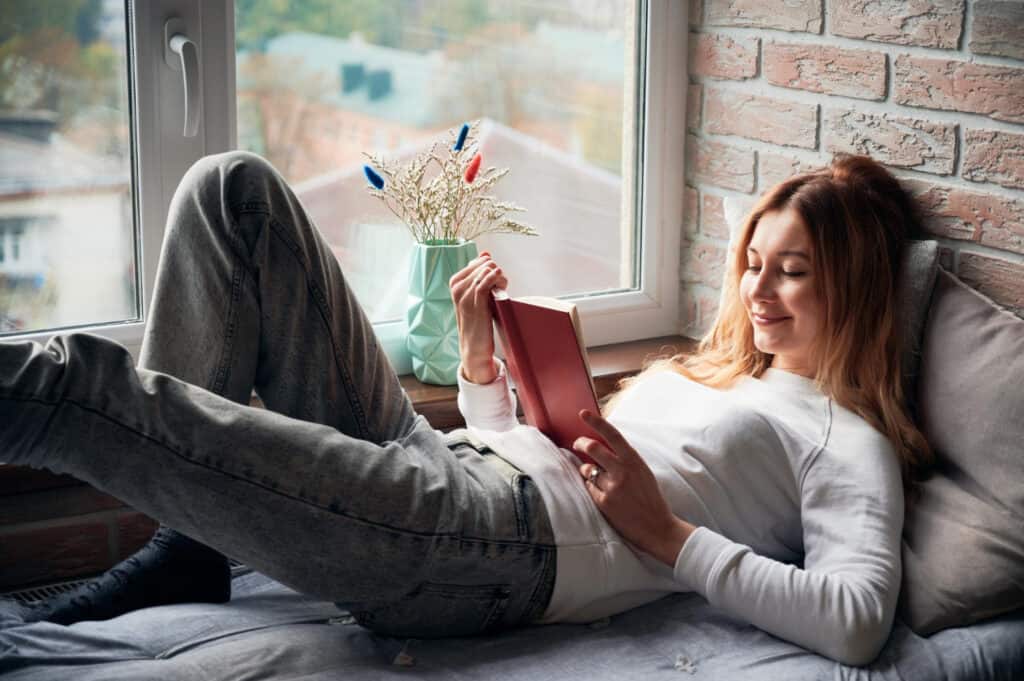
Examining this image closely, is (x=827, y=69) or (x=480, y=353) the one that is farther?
Answer: (x=827, y=69)

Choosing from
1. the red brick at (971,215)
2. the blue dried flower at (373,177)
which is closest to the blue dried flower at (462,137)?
the blue dried flower at (373,177)

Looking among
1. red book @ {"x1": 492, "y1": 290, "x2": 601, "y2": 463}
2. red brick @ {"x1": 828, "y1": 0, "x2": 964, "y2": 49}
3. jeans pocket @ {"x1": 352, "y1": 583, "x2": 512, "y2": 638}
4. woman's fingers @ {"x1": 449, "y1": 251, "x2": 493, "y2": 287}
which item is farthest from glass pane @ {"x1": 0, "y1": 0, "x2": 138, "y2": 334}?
red brick @ {"x1": 828, "y1": 0, "x2": 964, "y2": 49}

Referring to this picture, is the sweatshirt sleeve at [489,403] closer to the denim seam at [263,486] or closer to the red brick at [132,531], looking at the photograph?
the denim seam at [263,486]

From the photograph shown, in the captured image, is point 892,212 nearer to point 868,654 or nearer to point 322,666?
point 868,654

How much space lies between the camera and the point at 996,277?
1.91 meters

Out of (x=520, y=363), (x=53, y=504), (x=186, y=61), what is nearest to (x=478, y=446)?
(x=520, y=363)

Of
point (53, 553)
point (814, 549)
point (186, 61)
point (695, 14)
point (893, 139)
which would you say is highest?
point (695, 14)

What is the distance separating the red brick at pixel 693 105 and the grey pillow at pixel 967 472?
73 cm

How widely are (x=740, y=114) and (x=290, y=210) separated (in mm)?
1020

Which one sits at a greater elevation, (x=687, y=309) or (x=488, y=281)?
(x=488, y=281)

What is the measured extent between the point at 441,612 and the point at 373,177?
0.84 metres

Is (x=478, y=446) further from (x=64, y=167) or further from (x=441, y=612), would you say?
(x=64, y=167)

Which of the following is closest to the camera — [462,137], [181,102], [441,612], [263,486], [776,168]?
[263,486]

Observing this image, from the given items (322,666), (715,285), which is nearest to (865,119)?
(715,285)
